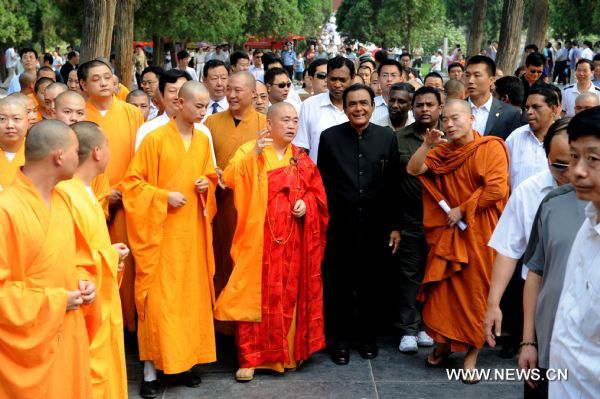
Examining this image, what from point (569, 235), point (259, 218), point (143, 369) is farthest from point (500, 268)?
point (143, 369)

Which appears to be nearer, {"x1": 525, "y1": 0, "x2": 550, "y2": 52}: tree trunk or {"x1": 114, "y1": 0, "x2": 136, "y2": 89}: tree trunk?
{"x1": 114, "y1": 0, "x2": 136, "y2": 89}: tree trunk

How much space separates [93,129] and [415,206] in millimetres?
2948

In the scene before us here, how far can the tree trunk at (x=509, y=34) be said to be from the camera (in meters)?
13.1

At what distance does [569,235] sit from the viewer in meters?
3.23

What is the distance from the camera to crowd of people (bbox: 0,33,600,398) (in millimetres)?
A: 3863

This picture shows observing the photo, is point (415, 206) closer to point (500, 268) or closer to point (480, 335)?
point (480, 335)

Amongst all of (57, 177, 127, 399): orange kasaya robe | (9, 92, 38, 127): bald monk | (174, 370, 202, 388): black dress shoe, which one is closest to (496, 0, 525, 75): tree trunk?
(9, 92, 38, 127): bald monk

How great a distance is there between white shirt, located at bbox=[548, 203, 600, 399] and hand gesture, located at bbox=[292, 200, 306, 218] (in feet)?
9.28

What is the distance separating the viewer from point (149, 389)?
17.6 ft

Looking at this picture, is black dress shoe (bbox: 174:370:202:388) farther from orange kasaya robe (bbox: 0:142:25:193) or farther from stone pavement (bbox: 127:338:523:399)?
orange kasaya robe (bbox: 0:142:25:193)

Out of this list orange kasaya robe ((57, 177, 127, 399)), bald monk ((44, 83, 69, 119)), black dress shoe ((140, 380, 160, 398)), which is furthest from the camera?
bald monk ((44, 83, 69, 119))

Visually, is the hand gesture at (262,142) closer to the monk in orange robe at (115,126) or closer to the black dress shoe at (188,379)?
the monk in orange robe at (115,126)

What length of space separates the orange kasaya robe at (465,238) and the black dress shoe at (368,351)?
1.75ft

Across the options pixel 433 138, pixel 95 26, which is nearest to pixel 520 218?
pixel 433 138
